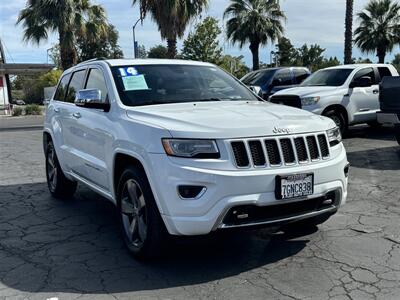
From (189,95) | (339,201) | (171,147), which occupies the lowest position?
(339,201)

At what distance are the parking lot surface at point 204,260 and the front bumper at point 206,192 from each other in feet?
0.75

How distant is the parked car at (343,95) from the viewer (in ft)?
38.8

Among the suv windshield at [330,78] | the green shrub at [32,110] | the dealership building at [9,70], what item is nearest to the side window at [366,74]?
the suv windshield at [330,78]

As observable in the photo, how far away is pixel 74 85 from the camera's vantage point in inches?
260

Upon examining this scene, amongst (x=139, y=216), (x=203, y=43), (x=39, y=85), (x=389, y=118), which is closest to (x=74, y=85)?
(x=139, y=216)

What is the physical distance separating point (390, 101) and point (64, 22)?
776 inches

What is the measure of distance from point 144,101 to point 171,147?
3.92 ft

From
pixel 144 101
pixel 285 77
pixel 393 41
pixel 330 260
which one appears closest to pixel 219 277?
pixel 330 260

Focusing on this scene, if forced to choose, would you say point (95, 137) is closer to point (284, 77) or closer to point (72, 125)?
point (72, 125)

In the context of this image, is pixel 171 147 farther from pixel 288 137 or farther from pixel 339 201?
pixel 339 201

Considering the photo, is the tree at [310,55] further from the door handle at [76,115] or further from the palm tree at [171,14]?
the door handle at [76,115]

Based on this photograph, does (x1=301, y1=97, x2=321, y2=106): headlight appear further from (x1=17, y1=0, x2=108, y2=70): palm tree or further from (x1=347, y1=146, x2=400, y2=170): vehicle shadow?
(x1=17, y1=0, x2=108, y2=70): palm tree

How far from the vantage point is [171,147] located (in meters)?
3.99

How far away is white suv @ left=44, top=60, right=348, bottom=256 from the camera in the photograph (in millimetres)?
3908
